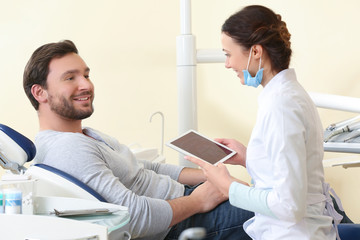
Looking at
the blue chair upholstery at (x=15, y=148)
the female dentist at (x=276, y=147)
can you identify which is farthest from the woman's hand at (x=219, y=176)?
the blue chair upholstery at (x=15, y=148)

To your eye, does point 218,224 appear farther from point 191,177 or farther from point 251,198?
point 251,198

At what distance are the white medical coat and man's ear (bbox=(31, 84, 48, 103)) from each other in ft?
2.75

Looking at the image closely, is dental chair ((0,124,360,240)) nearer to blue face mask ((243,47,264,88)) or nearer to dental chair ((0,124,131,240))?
dental chair ((0,124,131,240))

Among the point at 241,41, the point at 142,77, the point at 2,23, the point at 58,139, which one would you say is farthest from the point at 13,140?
the point at 142,77

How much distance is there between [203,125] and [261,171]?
263cm

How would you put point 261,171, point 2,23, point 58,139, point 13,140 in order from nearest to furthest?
point 261,171 < point 13,140 < point 58,139 < point 2,23

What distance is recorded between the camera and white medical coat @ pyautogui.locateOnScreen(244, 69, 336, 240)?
1.33 meters

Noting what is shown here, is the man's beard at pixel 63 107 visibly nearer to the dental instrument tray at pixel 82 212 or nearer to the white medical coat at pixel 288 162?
the dental instrument tray at pixel 82 212

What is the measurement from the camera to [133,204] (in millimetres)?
1683

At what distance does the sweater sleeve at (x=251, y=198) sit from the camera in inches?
55.2

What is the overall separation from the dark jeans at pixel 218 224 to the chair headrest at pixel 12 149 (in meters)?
0.60

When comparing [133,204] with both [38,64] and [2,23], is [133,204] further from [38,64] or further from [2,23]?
[2,23]

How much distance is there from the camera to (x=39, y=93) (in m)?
1.98

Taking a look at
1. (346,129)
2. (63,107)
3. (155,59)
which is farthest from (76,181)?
(155,59)
